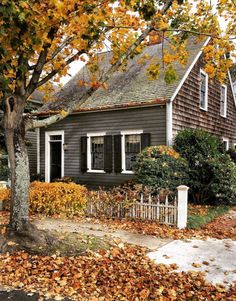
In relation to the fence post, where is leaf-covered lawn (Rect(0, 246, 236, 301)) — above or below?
below

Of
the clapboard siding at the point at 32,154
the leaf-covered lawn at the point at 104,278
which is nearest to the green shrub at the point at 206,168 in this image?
the leaf-covered lawn at the point at 104,278

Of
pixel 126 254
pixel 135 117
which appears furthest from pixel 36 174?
pixel 126 254

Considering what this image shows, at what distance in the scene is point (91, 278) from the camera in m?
4.80

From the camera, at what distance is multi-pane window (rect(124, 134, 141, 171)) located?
1362 cm

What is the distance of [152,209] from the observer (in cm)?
867

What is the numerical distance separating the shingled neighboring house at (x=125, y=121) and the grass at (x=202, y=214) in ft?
9.94

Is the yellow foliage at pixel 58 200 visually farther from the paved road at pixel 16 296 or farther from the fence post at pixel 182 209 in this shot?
the paved road at pixel 16 296

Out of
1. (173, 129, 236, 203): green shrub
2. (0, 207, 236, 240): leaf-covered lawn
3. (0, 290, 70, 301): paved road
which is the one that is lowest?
(0, 207, 236, 240): leaf-covered lawn

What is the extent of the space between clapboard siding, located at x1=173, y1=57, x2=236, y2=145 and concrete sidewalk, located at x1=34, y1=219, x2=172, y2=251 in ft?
20.4

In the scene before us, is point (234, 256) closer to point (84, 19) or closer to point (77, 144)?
point (84, 19)

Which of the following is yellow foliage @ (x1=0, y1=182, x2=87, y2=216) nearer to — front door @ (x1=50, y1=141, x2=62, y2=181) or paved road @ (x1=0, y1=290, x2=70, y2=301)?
paved road @ (x1=0, y1=290, x2=70, y2=301)

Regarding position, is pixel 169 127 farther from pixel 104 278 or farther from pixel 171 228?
pixel 104 278

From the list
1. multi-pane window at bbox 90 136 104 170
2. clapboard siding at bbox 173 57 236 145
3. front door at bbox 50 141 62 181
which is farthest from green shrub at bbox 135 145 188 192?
front door at bbox 50 141 62 181

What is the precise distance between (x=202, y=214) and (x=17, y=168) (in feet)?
20.3
